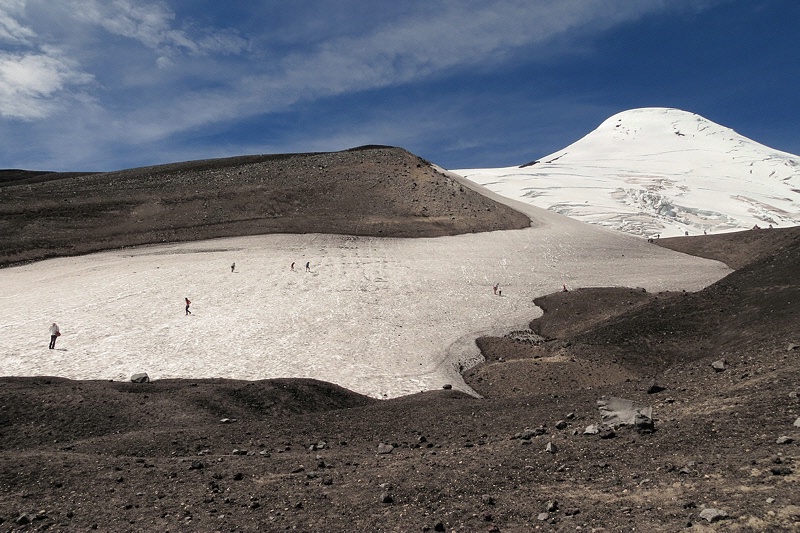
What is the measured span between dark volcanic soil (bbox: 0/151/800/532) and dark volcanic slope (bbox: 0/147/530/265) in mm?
29858

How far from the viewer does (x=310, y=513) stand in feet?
30.7

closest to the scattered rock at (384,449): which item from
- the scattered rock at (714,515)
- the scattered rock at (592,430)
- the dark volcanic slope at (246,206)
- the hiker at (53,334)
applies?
the scattered rock at (592,430)

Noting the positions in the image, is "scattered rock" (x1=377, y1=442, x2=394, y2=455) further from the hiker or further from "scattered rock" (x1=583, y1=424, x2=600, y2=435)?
the hiker

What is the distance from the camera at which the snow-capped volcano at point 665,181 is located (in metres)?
78.4

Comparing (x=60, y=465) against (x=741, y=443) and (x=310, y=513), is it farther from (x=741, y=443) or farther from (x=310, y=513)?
(x=741, y=443)

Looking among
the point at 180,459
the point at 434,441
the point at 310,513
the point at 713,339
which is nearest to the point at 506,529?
the point at 310,513

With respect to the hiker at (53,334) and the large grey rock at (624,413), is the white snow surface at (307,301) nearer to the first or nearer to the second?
the hiker at (53,334)

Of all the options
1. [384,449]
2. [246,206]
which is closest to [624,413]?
[384,449]

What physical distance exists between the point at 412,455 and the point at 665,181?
9966 centimetres

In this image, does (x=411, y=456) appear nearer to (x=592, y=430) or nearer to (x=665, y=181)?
(x=592, y=430)

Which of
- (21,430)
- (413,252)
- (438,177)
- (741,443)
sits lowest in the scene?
(21,430)

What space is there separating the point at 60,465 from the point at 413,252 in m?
34.2

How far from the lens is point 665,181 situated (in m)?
99.4

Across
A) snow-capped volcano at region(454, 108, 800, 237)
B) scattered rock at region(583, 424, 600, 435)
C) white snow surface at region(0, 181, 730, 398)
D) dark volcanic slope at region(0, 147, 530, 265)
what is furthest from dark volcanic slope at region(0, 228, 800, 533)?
snow-capped volcano at region(454, 108, 800, 237)
